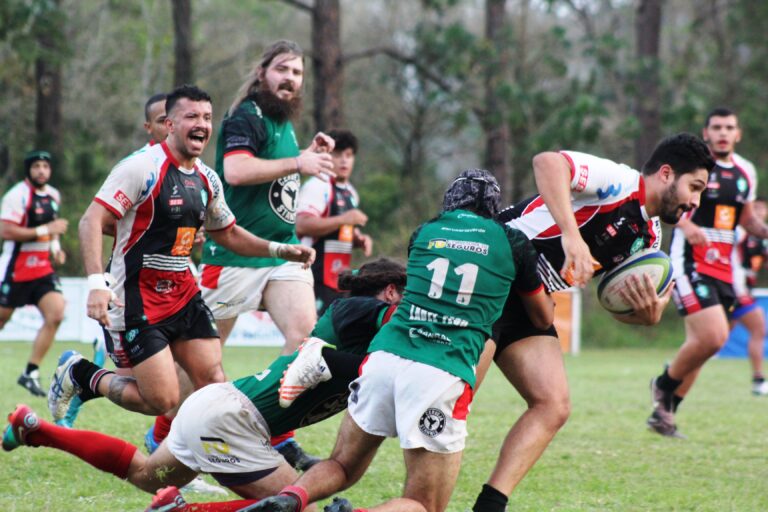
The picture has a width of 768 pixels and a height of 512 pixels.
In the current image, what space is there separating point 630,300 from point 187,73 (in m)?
19.0

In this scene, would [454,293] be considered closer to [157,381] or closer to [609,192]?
[609,192]

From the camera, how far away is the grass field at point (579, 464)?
539cm

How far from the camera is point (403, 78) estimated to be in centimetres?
3139

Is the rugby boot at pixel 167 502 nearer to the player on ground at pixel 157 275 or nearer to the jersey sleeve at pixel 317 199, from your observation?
the player on ground at pixel 157 275

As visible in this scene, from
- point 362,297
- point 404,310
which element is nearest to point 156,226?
point 362,297

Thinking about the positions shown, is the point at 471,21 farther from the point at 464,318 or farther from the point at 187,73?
the point at 464,318

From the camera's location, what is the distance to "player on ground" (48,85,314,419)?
543 cm

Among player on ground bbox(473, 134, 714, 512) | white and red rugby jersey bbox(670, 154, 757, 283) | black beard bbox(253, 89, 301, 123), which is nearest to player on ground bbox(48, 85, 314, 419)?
black beard bbox(253, 89, 301, 123)

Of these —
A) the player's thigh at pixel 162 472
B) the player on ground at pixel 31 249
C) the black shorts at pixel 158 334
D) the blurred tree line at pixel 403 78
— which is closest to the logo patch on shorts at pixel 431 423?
the player's thigh at pixel 162 472

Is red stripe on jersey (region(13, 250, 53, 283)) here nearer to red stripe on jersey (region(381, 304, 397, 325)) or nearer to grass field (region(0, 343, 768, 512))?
grass field (region(0, 343, 768, 512))

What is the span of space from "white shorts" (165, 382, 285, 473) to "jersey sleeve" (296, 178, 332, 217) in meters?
4.88

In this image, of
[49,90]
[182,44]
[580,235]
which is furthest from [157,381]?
[49,90]

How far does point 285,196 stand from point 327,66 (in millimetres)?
14828

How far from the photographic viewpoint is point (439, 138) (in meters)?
34.2
